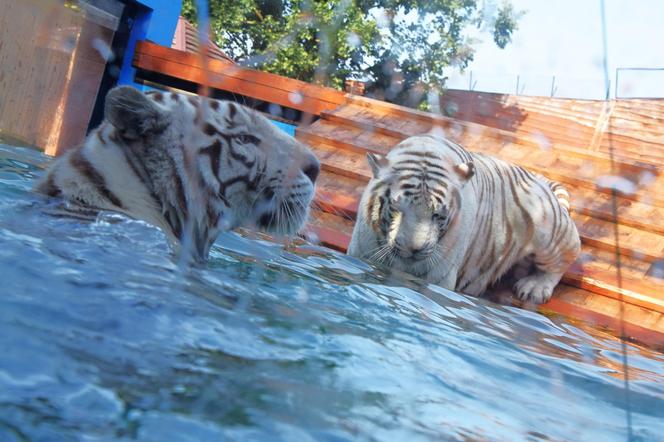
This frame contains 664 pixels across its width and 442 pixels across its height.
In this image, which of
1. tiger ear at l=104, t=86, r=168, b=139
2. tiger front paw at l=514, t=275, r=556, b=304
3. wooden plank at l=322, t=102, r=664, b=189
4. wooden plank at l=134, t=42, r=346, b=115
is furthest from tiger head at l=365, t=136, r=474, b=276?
wooden plank at l=134, t=42, r=346, b=115

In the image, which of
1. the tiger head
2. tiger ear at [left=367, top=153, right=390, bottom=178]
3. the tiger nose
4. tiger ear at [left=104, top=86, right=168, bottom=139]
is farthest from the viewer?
tiger ear at [left=367, top=153, right=390, bottom=178]

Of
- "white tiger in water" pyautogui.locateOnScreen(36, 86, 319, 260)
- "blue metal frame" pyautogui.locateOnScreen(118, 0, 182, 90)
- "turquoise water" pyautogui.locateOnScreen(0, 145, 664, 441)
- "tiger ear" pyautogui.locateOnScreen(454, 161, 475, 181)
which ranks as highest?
"blue metal frame" pyautogui.locateOnScreen(118, 0, 182, 90)

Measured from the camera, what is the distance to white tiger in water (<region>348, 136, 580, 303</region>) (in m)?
3.86

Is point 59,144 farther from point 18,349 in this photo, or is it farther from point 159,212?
point 18,349

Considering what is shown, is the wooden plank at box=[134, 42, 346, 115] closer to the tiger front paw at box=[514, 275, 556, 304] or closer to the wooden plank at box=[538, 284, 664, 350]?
the tiger front paw at box=[514, 275, 556, 304]

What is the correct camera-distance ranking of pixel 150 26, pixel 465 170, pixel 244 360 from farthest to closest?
pixel 150 26
pixel 465 170
pixel 244 360

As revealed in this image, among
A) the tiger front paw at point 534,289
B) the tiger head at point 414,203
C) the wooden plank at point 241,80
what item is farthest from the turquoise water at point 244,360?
the wooden plank at point 241,80

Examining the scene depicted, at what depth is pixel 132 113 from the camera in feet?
6.35

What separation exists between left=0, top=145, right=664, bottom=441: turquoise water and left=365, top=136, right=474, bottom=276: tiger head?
1.20m

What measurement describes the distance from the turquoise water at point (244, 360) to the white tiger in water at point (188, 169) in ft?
0.29

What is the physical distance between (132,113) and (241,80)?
4644 mm

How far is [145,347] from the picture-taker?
4.15 feet

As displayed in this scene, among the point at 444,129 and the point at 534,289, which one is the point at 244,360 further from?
the point at 444,129

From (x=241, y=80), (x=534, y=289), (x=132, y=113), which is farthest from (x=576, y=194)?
(x=132, y=113)
